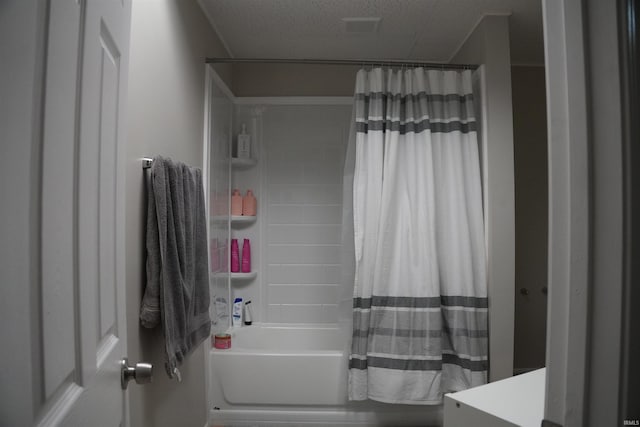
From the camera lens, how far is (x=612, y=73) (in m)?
0.44

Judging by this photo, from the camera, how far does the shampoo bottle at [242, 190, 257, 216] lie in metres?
2.69

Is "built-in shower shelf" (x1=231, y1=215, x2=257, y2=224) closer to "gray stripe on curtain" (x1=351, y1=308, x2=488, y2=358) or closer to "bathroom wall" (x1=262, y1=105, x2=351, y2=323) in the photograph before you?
"bathroom wall" (x1=262, y1=105, x2=351, y2=323)

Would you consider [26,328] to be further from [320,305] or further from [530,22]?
[530,22]

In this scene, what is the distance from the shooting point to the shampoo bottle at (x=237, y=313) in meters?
2.67

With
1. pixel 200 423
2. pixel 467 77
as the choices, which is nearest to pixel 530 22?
pixel 467 77

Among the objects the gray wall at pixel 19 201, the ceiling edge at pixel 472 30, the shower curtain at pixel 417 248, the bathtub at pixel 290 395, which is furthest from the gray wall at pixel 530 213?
the gray wall at pixel 19 201

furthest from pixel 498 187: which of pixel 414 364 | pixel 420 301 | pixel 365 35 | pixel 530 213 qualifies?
pixel 365 35

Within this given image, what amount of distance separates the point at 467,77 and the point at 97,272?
212 cm

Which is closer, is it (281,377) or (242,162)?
(281,377)

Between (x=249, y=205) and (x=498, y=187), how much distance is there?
1.73m

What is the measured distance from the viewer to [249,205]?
8.83 ft

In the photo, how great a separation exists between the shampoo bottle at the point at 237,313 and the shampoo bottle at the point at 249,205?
0.68m

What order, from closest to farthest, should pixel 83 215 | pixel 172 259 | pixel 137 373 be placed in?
pixel 83 215
pixel 137 373
pixel 172 259

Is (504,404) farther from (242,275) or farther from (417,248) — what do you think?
(242,275)
